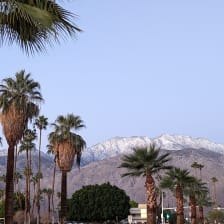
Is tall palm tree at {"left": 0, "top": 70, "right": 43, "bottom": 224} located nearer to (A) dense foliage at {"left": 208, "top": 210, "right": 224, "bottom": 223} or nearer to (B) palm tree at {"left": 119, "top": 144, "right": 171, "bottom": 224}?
(B) palm tree at {"left": 119, "top": 144, "right": 171, "bottom": 224}

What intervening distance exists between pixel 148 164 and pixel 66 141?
1392 centimetres

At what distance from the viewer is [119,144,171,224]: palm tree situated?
47.6 m

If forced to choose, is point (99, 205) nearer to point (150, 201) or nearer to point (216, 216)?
point (216, 216)

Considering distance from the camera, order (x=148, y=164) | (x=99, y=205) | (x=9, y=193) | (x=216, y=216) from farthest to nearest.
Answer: (x=216, y=216) → (x=99, y=205) → (x=148, y=164) → (x=9, y=193)

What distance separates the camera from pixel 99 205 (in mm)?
100562

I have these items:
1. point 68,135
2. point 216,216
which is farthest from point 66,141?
point 216,216

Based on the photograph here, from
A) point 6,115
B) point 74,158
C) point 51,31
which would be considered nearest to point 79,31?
point 51,31

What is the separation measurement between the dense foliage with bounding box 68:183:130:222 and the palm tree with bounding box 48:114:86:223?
138 ft

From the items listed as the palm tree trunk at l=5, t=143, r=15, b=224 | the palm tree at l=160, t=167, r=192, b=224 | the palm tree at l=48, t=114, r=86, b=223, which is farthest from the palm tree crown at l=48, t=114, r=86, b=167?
the palm tree trunk at l=5, t=143, r=15, b=224

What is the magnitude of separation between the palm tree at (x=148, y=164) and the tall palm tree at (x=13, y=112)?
36.2 feet

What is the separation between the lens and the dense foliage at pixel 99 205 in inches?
3935

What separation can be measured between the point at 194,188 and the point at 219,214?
72552 mm

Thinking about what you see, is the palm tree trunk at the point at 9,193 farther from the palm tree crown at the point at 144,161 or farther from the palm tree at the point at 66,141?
the palm tree at the point at 66,141

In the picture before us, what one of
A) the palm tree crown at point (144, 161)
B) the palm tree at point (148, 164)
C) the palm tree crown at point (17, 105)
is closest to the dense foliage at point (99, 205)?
the palm tree at point (148, 164)
